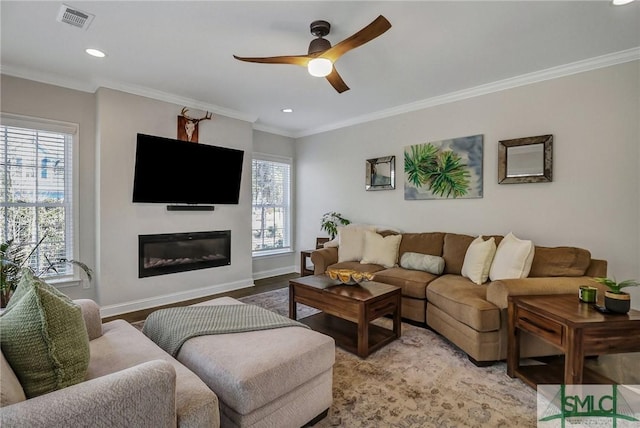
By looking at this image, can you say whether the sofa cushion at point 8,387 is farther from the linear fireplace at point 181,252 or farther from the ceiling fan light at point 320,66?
the linear fireplace at point 181,252

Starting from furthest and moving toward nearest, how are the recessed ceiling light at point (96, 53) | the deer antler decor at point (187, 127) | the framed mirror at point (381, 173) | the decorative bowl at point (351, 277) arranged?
the framed mirror at point (381, 173) → the deer antler decor at point (187, 127) → the decorative bowl at point (351, 277) → the recessed ceiling light at point (96, 53)

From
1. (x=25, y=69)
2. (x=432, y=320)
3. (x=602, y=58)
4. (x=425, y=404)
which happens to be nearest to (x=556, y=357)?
(x=432, y=320)

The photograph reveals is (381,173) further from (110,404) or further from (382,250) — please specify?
(110,404)

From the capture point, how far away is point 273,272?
557 centimetres

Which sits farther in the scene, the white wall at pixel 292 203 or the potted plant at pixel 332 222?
the white wall at pixel 292 203

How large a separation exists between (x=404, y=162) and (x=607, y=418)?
10.6 feet

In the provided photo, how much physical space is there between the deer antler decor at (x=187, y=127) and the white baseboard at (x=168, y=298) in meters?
2.08

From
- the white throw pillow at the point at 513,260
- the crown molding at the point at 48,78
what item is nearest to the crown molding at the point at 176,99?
the crown molding at the point at 48,78

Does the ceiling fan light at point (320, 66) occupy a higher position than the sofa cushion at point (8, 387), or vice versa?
the ceiling fan light at point (320, 66)

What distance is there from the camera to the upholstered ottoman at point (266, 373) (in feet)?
4.60

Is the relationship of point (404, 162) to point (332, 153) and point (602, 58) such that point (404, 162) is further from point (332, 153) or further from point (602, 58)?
point (602, 58)

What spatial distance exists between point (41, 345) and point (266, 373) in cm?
87

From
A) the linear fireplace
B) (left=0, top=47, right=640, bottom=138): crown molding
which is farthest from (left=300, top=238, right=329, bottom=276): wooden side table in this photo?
(left=0, top=47, right=640, bottom=138): crown molding

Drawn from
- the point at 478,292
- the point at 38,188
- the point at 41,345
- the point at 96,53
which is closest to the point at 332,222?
the point at 478,292
